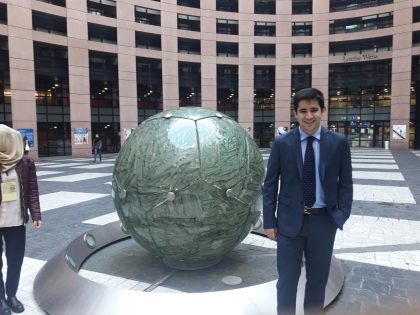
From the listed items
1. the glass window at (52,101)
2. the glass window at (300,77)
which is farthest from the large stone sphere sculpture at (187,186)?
the glass window at (300,77)

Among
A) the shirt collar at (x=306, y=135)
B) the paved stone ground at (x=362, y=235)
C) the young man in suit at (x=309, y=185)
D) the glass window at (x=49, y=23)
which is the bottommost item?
the paved stone ground at (x=362, y=235)

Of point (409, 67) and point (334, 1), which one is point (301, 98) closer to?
point (409, 67)

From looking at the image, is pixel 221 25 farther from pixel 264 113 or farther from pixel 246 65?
pixel 264 113

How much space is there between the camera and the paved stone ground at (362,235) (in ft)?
15.1

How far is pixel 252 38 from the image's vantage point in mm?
36062

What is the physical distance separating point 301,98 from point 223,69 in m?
36.2

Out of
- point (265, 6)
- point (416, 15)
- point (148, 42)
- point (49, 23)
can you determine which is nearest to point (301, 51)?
point (265, 6)

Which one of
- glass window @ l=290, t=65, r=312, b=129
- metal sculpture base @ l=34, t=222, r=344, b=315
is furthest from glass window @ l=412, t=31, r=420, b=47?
metal sculpture base @ l=34, t=222, r=344, b=315

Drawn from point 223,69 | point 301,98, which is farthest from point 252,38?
point 301,98

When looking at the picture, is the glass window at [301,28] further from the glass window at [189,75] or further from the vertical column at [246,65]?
the glass window at [189,75]

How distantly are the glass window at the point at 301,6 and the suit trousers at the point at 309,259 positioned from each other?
3908cm

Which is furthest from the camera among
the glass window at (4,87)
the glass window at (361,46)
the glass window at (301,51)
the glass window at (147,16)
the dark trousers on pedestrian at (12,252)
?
the glass window at (301,51)

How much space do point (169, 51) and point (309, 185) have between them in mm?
32353

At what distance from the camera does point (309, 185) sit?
315 centimetres
